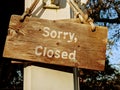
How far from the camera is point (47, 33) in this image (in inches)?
61.7

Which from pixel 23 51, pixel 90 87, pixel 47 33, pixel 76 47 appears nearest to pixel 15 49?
pixel 23 51

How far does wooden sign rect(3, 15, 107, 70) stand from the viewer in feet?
5.09

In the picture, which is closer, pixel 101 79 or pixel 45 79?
pixel 45 79

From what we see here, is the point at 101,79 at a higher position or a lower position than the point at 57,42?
lower

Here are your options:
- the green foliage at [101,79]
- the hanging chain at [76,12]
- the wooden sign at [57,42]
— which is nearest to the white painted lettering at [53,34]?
the wooden sign at [57,42]

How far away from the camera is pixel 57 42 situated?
5.15 feet

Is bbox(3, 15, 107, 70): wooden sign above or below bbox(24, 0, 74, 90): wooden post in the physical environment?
above

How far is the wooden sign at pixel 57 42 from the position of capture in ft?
5.09

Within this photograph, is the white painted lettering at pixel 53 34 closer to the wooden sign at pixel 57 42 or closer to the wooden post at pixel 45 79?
the wooden sign at pixel 57 42

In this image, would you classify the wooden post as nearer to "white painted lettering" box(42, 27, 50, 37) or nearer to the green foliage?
"white painted lettering" box(42, 27, 50, 37)

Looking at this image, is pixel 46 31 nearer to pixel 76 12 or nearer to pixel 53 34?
pixel 53 34

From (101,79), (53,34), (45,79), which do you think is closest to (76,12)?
(53,34)

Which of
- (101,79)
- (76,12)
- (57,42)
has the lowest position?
(101,79)

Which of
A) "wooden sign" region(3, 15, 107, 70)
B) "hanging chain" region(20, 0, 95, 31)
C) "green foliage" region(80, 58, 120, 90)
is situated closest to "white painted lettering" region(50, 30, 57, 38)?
"wooden sign" region(3, 15, 107, 70)
